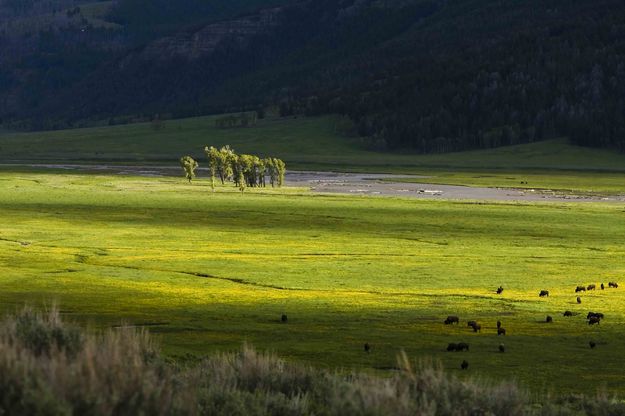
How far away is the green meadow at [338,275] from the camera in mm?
39344

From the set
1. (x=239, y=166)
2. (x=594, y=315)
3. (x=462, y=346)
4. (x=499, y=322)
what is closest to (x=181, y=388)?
(x=462, y=346)

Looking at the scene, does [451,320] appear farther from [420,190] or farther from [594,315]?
[420,190]

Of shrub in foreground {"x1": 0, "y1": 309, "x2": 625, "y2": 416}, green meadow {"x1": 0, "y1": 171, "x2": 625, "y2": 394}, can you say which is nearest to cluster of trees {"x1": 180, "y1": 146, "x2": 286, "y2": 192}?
green meadow {"x1": 0, "y1": 171, "x2": 625, "y2": 394}

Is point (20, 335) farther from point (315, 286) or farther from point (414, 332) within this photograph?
point (315, 286)

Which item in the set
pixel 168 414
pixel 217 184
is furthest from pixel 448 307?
pixel 217 184

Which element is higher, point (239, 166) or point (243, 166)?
point (239, 166)

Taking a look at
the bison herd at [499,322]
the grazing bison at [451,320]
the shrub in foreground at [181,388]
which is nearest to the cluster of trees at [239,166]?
the bison herd at [499,322]

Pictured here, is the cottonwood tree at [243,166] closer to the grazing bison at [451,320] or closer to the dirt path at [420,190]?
the dirt path at [420,190]

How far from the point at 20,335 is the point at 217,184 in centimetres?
15412

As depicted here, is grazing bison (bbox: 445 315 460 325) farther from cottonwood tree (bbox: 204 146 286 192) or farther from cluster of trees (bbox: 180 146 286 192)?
cluster of trees (bbox: 180 146 286 192)

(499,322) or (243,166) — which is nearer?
(499,322)

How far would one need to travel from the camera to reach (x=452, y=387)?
22.1m

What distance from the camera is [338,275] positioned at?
215 ft

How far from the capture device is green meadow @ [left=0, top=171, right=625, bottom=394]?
1549 inches
